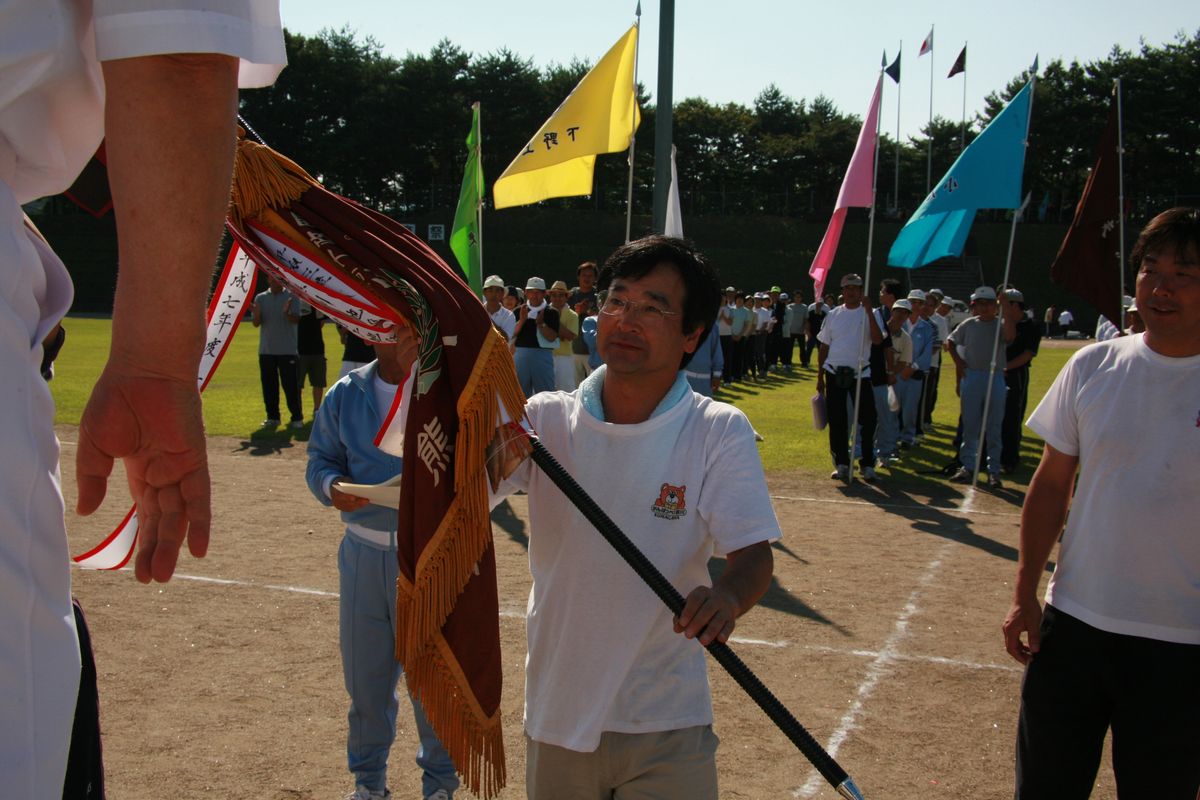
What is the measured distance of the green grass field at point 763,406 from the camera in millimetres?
15102

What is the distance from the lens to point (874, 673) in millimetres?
6312

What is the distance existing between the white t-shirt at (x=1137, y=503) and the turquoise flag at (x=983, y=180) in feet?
26.8

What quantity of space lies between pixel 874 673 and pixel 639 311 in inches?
157

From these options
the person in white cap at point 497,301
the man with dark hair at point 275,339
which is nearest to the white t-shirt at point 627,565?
the person in white cap at point 497,301

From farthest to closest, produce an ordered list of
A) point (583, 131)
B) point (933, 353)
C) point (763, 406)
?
point (763, 406) → point (933, 353) → point (583, 131)

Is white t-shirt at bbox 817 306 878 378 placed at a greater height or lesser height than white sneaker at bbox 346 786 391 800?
greater

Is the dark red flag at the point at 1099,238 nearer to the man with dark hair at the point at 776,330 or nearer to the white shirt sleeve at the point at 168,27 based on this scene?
the white shirt sleeve at the point at 168,27

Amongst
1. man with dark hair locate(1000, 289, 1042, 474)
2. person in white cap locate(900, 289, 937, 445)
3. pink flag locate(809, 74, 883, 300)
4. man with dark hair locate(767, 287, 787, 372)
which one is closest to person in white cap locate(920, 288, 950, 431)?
person in white cap locate(900, 289, 937, 445)

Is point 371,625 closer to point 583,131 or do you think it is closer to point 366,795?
point 366,795

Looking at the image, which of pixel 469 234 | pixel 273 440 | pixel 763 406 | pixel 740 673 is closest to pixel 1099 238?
pixel 469 234

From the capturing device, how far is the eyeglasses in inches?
122

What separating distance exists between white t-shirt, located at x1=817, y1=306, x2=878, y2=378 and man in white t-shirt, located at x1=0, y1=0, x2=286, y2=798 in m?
12.1

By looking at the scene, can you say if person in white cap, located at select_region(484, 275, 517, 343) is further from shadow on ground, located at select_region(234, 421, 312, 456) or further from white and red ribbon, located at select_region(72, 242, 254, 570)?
white and red ribbon, located at select_region(72, 242, 254, 570)

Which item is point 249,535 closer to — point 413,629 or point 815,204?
point 413,629
